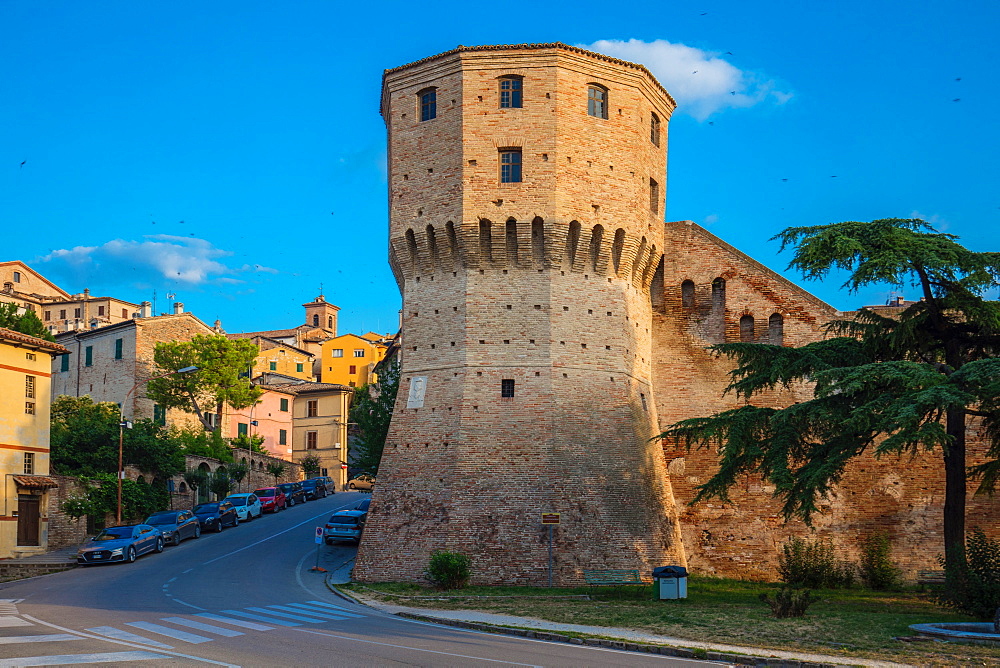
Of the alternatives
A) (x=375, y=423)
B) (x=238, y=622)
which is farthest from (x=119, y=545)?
(x=238, y=622)

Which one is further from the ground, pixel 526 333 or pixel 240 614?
pixel 526 333

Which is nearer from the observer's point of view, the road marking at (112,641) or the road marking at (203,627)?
the road marking at (112,641)

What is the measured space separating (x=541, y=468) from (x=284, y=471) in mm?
44654

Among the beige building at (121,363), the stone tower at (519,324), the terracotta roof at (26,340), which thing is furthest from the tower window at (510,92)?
the beige building at (121,363)

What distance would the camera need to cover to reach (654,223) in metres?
34.7

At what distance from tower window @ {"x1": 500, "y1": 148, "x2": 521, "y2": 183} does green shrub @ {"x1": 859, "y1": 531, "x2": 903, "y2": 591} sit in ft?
53.0

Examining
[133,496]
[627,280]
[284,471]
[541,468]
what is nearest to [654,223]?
[627,280]

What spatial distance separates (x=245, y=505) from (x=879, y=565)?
99.8 feet

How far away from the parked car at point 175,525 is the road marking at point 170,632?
1939 cm

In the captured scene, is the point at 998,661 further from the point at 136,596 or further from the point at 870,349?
the point at 136,596

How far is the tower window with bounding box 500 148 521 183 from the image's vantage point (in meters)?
31.3

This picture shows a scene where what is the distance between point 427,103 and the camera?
32.6 metres

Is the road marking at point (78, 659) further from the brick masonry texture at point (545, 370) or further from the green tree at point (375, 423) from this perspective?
the green tree at point (375, 423)

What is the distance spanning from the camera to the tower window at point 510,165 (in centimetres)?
3128
